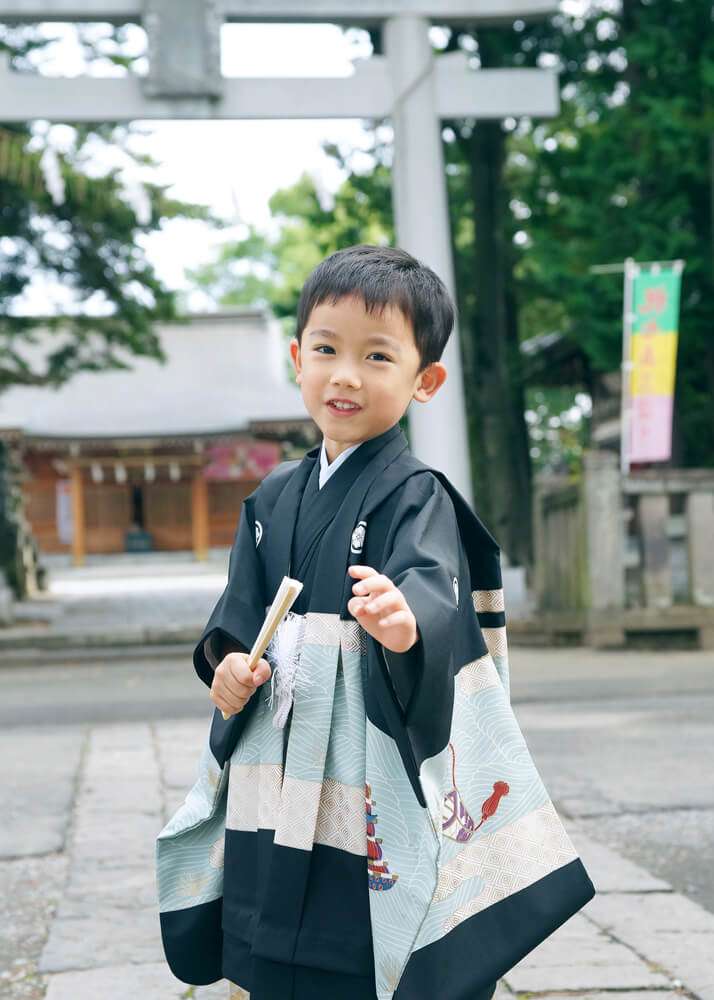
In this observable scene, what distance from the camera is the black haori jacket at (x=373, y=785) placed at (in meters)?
1.74

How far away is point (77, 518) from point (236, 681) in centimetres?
2782

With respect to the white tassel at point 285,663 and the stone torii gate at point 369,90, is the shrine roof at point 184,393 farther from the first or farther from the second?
the white tassel at point 285,663

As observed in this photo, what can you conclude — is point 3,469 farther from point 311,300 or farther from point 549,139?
point 311,300

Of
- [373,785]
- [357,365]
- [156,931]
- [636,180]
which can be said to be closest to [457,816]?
[373,785]

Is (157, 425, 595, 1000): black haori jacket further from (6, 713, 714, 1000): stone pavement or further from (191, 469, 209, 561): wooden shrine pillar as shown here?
(191, 469, 209, 561): wooden shrine pillar

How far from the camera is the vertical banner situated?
11.2 m

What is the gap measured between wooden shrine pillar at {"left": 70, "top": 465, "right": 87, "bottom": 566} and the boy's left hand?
27856 mm

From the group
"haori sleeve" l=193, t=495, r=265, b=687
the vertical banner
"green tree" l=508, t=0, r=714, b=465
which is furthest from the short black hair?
"green tree" l=508, t=0, r=714, b=465

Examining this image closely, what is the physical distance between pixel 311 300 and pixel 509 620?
7926 mm

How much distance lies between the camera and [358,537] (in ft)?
6.15

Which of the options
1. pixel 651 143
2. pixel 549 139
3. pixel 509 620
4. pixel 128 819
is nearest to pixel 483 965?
pixel 128 819

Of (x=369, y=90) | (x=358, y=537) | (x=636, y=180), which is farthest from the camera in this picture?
(x=636, y=180)

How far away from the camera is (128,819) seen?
407 centimetres

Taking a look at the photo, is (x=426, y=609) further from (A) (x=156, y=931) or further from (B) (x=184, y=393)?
(B) (x=184, y=393)
